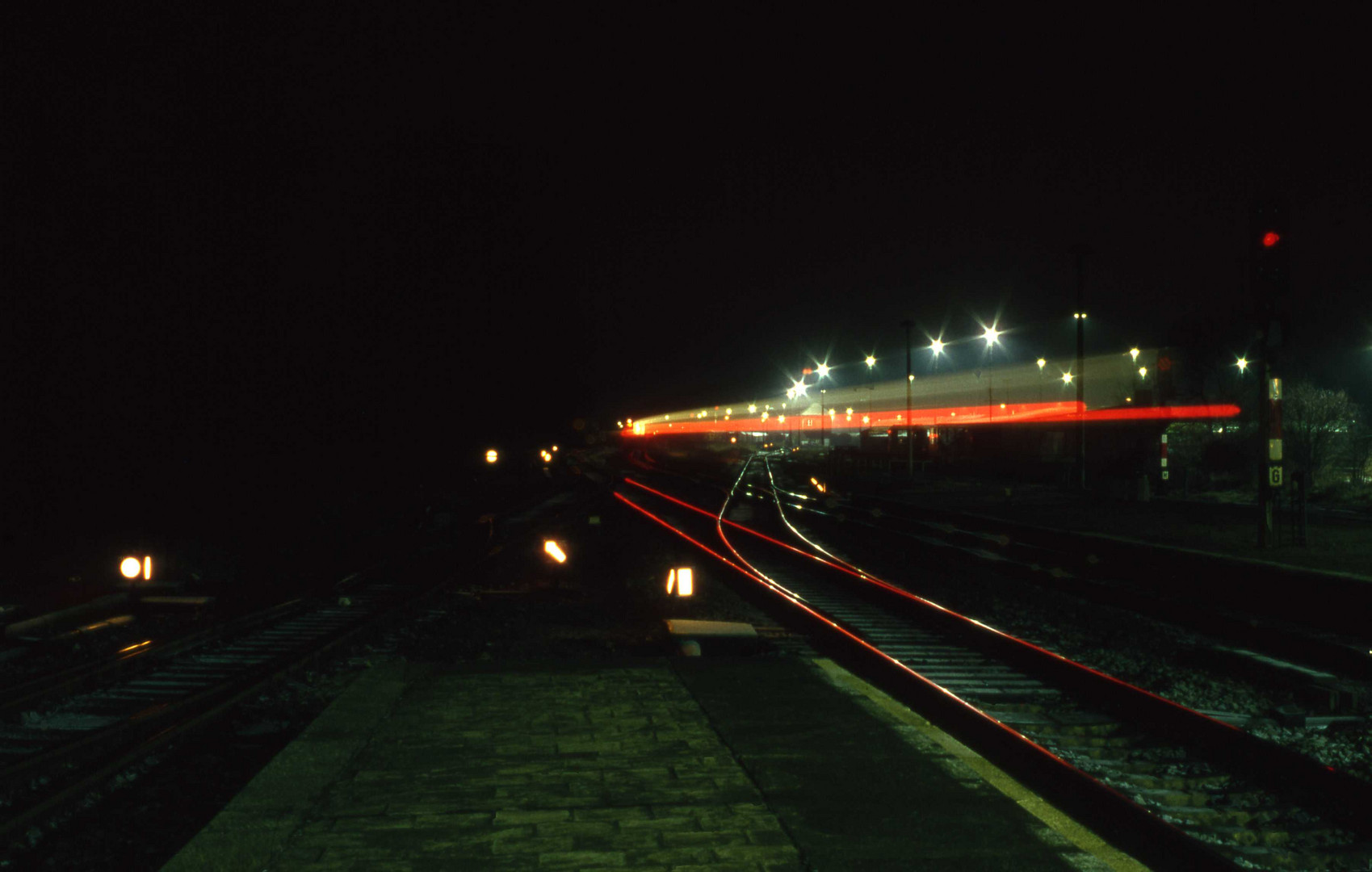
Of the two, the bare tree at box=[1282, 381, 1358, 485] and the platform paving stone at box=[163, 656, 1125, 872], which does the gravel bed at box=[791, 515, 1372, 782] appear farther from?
the bare tree at box=[1282, 381, 1358, 485]

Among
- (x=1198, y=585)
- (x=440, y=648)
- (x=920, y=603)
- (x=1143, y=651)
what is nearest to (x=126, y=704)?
(x=440, y=648)

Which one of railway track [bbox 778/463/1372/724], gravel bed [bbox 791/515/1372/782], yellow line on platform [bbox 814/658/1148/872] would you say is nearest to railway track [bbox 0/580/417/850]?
yellow line on platform [bbox 814/658/1148/872]

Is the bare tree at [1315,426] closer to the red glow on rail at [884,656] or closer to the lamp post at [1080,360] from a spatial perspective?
the lamp post at [1080,360]

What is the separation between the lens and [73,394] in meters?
22.8

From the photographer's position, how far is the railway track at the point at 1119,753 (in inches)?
220

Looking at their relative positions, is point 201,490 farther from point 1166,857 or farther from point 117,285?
point 1166,857

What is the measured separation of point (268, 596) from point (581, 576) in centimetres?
528

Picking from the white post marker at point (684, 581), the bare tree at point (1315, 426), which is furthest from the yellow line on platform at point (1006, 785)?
the bare tree at point (1315, 426)

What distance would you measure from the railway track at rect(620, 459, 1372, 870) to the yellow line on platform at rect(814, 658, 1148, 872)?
287mm

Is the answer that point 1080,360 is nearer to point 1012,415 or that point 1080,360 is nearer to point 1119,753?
point 1119,753

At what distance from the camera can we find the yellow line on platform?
496cm

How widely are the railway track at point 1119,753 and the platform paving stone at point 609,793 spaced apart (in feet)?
2.56

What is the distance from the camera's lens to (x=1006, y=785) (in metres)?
6.16

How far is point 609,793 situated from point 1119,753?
382cm
